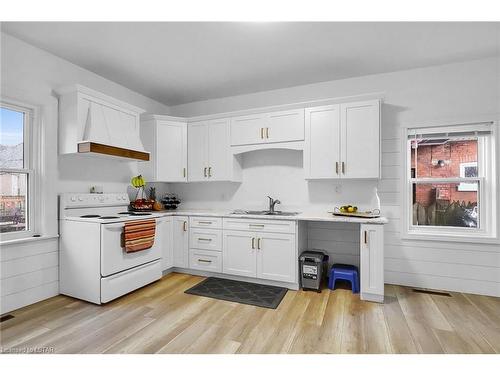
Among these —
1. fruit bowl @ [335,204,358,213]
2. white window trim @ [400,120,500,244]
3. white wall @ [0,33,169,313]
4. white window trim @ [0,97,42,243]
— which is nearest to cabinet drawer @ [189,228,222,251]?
white wall @ [0,33,169,313]

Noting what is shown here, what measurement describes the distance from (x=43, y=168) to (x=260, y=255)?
2630 millimetres

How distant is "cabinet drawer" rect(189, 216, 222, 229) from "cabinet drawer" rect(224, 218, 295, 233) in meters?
0.11

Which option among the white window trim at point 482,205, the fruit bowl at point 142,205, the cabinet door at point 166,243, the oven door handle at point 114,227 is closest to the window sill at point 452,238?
the white window trim at point 482,205

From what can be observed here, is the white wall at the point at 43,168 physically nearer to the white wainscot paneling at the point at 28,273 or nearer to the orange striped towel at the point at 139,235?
the white wainscot paneling at the point at 28,273

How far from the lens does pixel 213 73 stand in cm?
333

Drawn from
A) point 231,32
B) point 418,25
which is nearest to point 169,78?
point 231,32

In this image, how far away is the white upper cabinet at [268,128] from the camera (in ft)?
11.1

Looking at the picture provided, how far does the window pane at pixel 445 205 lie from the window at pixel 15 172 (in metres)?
4.54

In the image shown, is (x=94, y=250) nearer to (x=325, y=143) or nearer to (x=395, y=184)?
(x=325, y=143)

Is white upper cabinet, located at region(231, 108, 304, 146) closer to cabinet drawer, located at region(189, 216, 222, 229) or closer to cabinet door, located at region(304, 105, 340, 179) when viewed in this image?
cabinet door, located at region(304, 105, 340, 179)

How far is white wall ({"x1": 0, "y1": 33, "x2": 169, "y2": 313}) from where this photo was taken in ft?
8.14

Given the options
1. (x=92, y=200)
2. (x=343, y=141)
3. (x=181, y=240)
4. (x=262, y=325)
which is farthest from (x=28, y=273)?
(x=343, y=141)

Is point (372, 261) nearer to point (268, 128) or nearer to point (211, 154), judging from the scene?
point (268, 128)

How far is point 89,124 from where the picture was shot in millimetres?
2875
